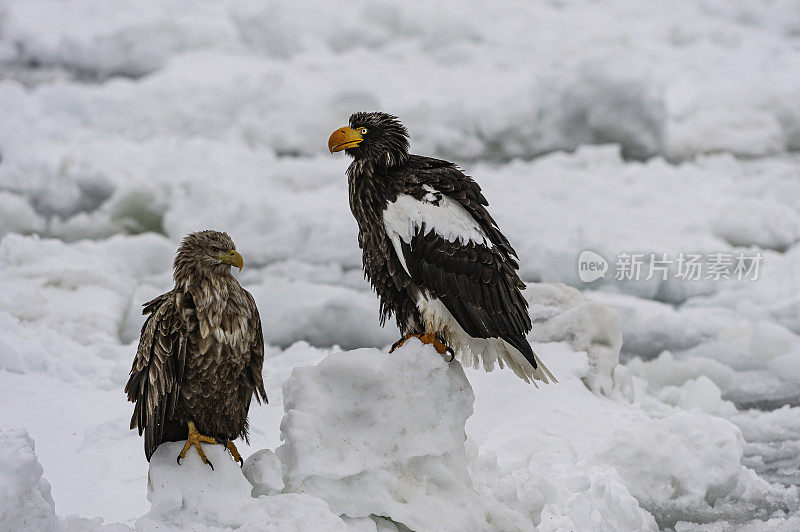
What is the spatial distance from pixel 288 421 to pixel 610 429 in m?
4.12

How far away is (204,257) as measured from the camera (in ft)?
12.3

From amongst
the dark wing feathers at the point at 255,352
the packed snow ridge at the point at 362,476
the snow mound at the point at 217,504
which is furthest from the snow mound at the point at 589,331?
the snow mound at the point at 217,504

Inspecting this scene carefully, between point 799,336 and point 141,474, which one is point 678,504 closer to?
point 141,474

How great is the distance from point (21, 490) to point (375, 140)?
2433 mm

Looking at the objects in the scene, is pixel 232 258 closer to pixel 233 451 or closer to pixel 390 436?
pixel 233 451

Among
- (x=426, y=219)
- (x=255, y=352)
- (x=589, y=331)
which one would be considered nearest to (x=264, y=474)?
(x=255, y=352)

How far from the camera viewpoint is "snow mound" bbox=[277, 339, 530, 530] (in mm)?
3943

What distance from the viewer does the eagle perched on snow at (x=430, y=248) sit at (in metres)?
4.20

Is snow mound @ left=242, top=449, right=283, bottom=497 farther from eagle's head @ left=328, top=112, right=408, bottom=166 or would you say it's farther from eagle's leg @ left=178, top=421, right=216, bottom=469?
eagle's head @ left=328, top=112, right=408, bottom=166

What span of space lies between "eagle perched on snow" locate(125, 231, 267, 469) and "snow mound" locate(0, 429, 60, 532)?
0.59 metres

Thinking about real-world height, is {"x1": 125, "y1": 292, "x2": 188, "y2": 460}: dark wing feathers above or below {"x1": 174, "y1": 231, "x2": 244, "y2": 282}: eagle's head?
below

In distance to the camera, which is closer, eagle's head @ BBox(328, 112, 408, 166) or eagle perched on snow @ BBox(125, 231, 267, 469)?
eagle perched on snow @ BBox(125, 231, 267, 469)

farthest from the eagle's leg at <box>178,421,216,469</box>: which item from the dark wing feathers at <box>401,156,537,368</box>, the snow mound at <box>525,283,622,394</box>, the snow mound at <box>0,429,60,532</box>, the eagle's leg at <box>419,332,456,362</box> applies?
the snow mound at <box>525,283,622,394</box>

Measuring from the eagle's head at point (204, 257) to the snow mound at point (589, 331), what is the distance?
200 inches
